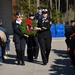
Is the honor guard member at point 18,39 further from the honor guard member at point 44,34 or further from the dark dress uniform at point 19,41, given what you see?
the honor guard member at point 44,34

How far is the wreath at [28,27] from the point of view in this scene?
452 inches

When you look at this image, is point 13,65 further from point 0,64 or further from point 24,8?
point 24,8

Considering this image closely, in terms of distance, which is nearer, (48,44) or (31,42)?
(48,44)

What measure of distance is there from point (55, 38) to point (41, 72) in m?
11.2

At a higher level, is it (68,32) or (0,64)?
(68,32)

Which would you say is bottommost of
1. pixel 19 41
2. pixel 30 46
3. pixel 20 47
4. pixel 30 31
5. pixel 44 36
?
pixel 30 46

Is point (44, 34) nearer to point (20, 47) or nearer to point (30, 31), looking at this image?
point (30, 31)

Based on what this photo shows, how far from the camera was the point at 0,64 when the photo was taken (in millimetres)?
11531

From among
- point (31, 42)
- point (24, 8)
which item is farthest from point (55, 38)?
point (24, 8)

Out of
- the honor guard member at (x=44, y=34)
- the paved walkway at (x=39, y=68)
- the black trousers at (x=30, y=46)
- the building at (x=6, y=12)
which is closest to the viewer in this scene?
the paved walkway at (x=39, y=68)

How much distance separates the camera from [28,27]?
11688 mm

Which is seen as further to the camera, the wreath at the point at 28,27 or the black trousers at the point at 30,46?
the black trousers at the point at 30,46

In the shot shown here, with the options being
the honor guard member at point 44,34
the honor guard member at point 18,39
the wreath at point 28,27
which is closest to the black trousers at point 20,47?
the honor guard member at point 18,39

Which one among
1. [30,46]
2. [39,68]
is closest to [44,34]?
[30,46]
